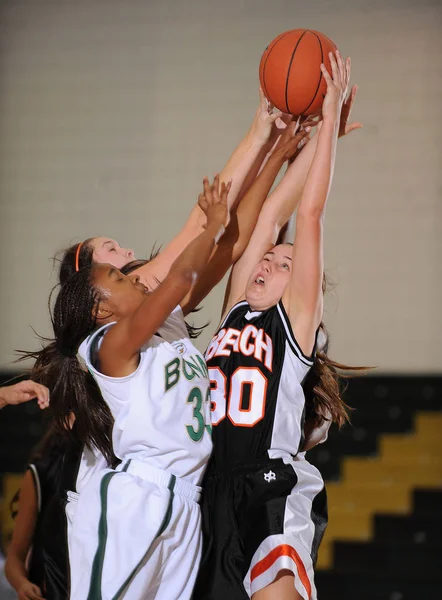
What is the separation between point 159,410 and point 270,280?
23.8 inches

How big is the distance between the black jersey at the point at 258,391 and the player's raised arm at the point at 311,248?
5cm

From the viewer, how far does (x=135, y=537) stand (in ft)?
7.32

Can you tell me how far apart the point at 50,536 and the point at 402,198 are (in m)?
4.29

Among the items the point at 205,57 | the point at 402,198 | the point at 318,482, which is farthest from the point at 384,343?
the point at 318,482

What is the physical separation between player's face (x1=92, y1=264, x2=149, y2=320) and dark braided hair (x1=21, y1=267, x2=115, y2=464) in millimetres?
21

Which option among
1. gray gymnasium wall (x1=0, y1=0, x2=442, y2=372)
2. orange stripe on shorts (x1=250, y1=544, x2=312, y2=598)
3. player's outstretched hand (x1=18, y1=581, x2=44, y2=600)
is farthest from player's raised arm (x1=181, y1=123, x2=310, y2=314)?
gray gymnasium wall (x1=0, y1=0, x2=442, y2=372)

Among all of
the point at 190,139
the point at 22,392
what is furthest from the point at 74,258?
the point at 190,139

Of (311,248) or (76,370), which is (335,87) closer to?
(311,248)

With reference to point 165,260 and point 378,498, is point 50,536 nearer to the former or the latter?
point 165,260

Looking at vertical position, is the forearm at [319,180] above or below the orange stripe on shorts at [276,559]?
above

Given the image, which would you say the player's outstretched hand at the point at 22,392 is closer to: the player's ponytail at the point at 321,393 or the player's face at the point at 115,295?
the player's face at the point at 115,295

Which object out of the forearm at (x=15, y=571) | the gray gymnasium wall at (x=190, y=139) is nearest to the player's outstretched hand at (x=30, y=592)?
the forearm at (x=15, y=571)

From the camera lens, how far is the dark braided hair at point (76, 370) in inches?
97.7

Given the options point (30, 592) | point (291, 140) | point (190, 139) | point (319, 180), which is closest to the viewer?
point (319, 180)
